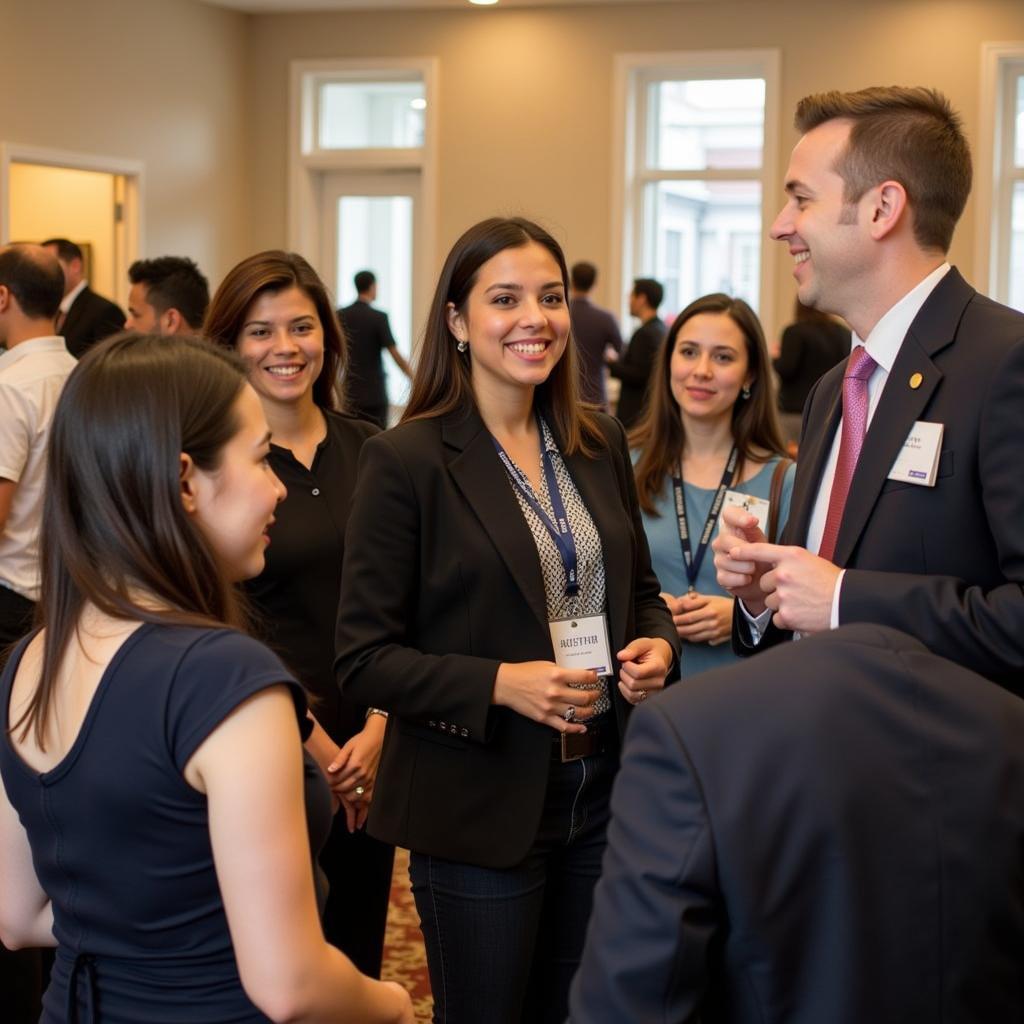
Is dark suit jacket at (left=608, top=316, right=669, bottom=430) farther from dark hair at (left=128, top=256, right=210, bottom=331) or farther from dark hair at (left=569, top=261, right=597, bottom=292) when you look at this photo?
dark hair at (left=128, top=256, right=210, bottom=331)

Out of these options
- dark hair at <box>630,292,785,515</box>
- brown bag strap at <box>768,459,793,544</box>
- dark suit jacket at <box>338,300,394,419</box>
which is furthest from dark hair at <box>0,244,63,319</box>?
dark suit jacket at <box>338,300,394,419</box>

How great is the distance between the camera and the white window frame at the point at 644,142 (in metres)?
9.86

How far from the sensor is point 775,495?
3.13m

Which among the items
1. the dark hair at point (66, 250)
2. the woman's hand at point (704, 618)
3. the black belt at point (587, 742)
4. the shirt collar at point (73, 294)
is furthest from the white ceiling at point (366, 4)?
the black belt at point (587, 742)

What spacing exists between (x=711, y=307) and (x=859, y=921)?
8.41 ft

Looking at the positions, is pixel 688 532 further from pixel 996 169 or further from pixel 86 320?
pixel 996 169

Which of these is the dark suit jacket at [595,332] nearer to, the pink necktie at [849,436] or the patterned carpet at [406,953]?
the patterned carpet at [406,953]

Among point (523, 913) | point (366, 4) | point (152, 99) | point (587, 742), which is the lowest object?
point (523, 913)

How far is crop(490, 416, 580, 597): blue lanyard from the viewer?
2211 millimetres

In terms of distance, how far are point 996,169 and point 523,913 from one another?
8751 mm

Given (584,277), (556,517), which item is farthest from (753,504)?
(584,277)

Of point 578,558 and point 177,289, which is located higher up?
point 177,289

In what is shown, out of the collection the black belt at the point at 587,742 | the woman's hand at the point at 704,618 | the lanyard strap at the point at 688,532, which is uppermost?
the lanyard strap at the point at 688,532

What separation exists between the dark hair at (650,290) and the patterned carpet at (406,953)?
18.5 feet
